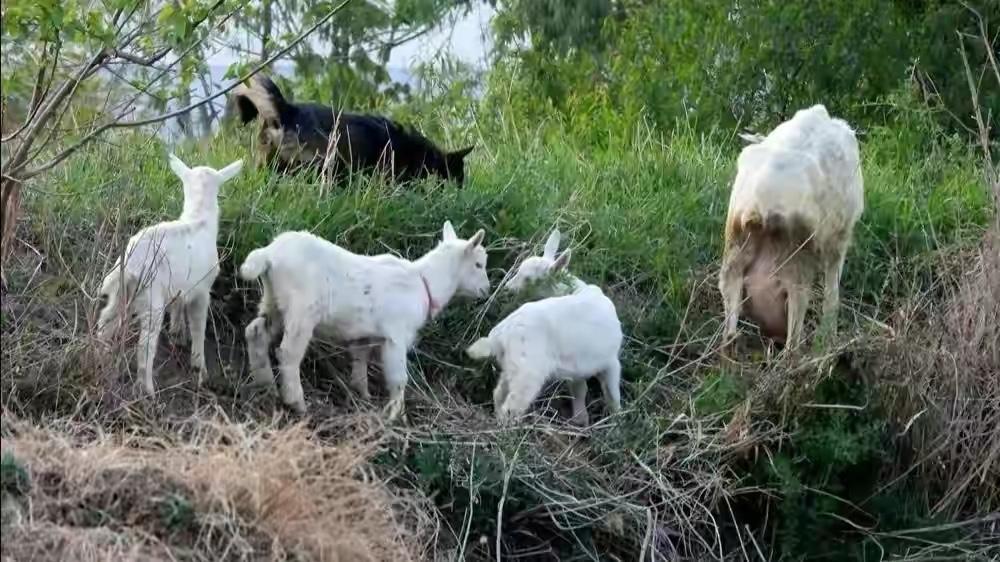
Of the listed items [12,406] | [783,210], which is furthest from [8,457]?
[783,210]

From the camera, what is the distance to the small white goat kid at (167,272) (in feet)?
24.3

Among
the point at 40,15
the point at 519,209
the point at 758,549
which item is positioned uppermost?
the point at 40,15

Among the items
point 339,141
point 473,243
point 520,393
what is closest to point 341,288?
point 473,243

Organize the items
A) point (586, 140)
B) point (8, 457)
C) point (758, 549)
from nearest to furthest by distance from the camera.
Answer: point (8, 457) < point (758, 549) < point (586, 140)

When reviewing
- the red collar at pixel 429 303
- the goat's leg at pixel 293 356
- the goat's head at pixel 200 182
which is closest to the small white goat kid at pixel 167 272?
the goat's head at pixel 200 182

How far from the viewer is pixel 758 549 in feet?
27.2

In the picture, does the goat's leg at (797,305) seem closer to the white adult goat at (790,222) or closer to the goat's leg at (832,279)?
the white adult goat at (790,222)

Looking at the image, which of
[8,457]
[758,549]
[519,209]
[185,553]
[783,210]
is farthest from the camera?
[519,209]

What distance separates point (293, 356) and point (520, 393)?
104 centimetres

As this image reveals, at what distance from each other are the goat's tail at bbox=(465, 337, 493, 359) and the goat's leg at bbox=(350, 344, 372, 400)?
47 cm

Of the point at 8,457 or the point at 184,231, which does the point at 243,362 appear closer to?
the point at 184,231

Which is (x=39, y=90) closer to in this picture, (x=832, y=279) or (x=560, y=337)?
(x=560, y=337)

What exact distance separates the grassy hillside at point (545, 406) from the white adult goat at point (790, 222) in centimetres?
25

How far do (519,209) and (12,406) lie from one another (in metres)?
3.33
